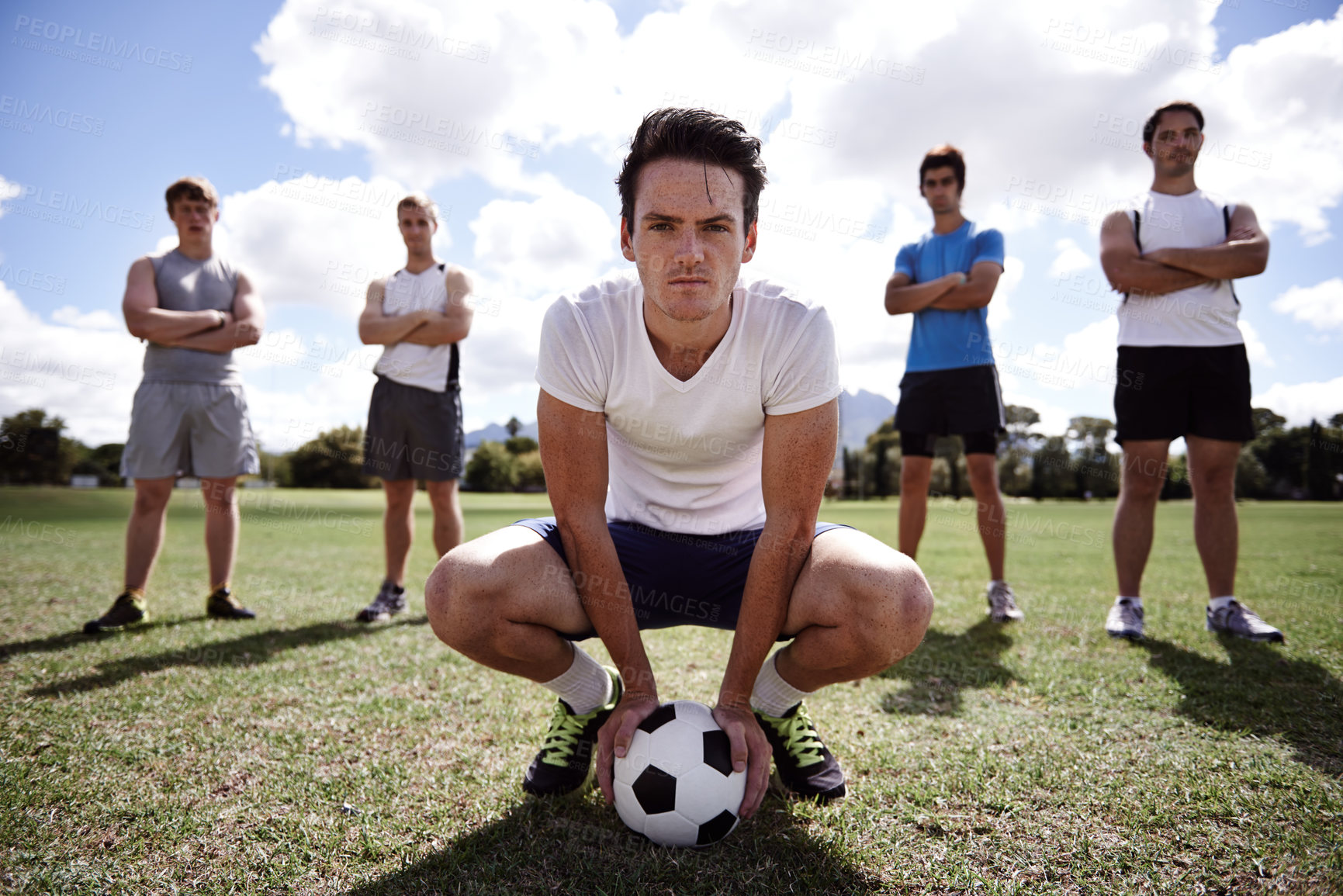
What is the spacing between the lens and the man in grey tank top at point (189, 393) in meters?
4.58

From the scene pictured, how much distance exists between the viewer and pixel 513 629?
7.33ft

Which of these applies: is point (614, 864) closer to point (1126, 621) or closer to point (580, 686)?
point (580, 686)

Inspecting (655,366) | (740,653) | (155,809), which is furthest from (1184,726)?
(155,809)

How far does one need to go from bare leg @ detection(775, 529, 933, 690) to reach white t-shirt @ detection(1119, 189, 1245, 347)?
3216mm

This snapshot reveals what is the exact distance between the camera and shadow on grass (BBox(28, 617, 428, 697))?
3281 mm

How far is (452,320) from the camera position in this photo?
5.01 m

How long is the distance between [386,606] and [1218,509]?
5554mm

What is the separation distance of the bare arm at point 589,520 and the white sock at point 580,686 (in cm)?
21

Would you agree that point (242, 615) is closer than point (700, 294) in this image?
No

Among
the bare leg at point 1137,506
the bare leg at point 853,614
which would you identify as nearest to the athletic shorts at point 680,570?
the bare leg at point 853,614

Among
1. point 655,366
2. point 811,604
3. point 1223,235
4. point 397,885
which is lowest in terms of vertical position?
point 397,885

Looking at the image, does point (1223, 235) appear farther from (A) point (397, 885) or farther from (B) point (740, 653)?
(A) point (397, 885)

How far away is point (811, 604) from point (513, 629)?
Answer: 99 cm

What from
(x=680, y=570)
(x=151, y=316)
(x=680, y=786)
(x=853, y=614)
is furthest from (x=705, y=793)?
(x=151, y=316)
